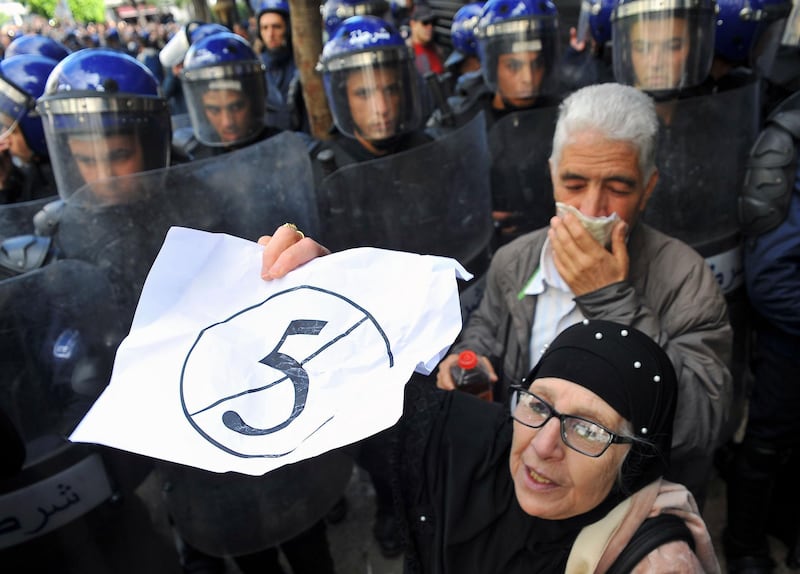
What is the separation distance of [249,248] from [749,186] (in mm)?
2007

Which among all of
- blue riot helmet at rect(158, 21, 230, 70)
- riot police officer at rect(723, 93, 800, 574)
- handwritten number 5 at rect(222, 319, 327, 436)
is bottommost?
riot police officer at rect(723, 93, 800, 574)

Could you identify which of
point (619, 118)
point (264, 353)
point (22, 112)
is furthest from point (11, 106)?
point (619, 118)

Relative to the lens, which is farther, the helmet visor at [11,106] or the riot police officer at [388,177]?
the helmet visor at [11,106]

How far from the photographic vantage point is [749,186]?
2.19m

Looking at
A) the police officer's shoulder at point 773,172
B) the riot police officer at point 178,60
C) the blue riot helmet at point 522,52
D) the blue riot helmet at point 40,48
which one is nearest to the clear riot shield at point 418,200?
the police officer's shoulder at point 773,172

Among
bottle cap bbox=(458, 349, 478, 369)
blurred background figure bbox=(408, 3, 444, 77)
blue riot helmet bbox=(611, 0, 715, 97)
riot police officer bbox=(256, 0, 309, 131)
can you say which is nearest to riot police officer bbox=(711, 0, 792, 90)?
blue riot helmet bbox=(611, 0, 715, 97)

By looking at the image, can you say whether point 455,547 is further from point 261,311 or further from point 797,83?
point 797,83

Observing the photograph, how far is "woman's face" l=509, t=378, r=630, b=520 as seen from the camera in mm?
1280

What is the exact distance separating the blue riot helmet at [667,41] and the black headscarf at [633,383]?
203cm

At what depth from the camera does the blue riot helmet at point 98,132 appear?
2277 mm

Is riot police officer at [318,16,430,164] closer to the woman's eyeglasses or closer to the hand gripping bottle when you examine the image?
the hand gripping bottle

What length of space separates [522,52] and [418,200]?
77.5 inches

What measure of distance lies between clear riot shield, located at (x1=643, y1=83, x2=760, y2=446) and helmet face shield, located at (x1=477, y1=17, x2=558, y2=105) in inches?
49.5

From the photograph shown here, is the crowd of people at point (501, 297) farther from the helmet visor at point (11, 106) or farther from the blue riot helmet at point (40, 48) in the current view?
the blue riot helmet at point (40, 48)
